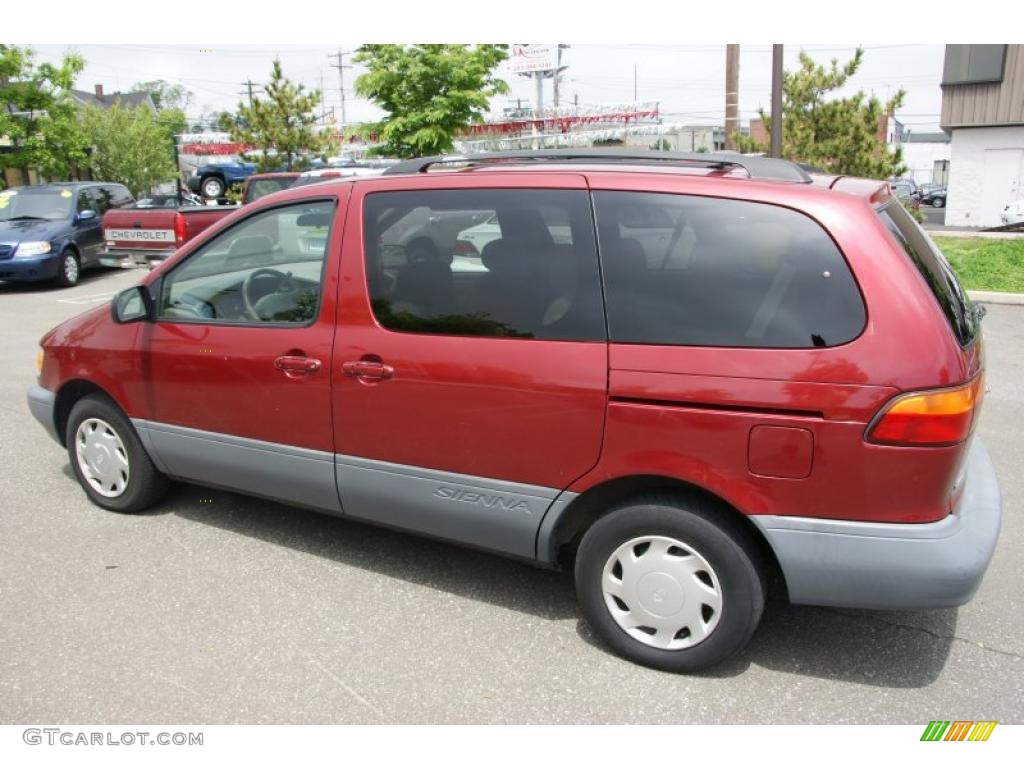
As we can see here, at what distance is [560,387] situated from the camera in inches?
118

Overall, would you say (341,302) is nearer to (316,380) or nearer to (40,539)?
(316,380)

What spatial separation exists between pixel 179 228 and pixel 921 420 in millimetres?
11740

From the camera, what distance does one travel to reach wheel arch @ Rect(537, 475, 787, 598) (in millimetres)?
2914

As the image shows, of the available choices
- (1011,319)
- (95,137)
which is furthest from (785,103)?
(95,137)

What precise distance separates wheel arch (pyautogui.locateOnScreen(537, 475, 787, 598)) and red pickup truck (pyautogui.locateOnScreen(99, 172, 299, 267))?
10.7 metres

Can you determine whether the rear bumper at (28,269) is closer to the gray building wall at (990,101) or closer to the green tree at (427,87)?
the green tree at (427,87)

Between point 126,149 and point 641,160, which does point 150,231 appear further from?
point 126,149

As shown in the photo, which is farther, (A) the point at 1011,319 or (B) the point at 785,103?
(B) the point at 785,103

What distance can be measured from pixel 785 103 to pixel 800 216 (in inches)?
538

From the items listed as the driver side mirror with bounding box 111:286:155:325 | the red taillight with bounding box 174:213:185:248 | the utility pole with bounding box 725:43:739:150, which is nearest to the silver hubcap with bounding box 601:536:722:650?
the driver side mirror with bounding box 111:286:155:325

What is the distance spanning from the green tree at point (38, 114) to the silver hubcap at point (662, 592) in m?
21.4

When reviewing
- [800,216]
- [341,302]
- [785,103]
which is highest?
[785,103]

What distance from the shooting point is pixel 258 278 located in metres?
3.92
